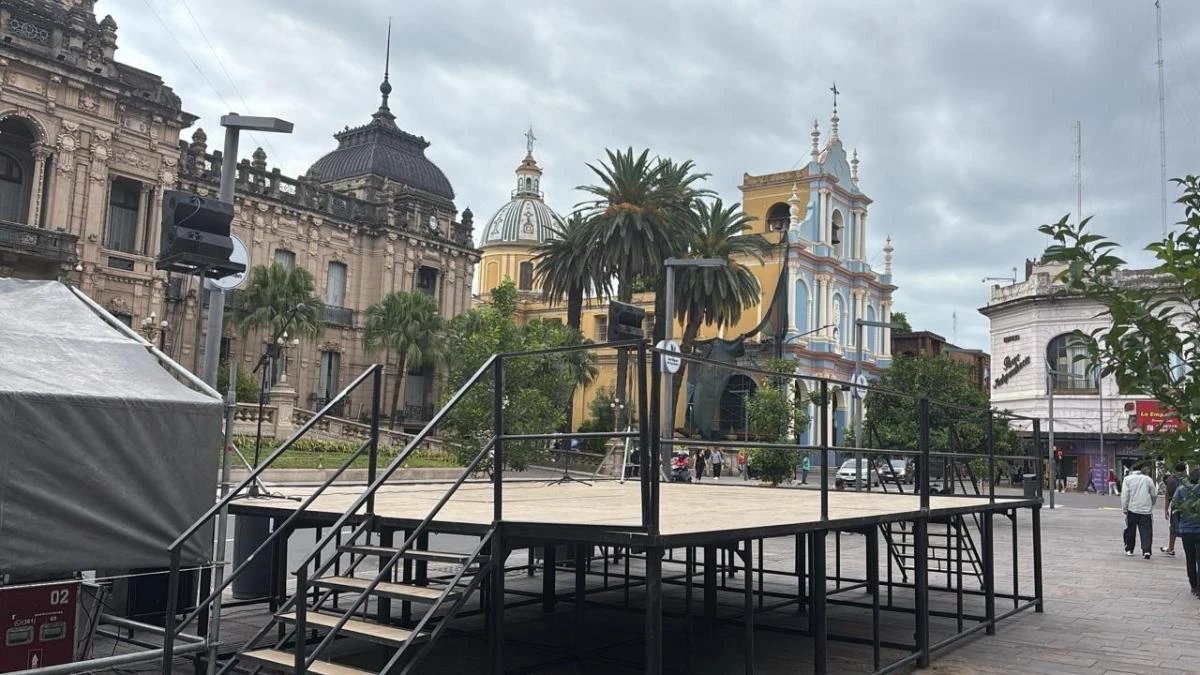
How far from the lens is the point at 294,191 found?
5272 cm

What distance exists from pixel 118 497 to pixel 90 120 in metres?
38.1

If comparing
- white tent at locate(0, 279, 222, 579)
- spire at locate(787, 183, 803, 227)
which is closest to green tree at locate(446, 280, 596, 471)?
white tent at locate(0, 279, 222, 579)

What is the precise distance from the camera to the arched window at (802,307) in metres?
64.2

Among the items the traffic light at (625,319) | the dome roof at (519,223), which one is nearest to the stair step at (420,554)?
the traffic light at (625,319)

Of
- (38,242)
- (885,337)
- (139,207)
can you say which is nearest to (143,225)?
(139,207)

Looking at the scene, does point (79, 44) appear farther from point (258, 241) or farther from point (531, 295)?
point (531, 295)

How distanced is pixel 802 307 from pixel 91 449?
60.3m

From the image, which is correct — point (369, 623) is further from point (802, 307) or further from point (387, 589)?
point (802, 307)

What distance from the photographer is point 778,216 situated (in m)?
68.8

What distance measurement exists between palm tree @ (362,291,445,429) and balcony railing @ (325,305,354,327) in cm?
167

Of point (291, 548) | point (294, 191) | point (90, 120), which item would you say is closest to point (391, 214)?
point (294, 191)

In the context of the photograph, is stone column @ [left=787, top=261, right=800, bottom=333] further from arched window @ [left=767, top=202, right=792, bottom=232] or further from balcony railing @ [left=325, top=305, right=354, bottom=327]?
balcony railing @ [left=325, top=305, right=354, bottom=327]

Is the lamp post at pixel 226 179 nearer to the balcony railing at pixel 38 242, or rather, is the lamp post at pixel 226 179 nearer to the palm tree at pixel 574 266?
the palm tree at pixel 574 266

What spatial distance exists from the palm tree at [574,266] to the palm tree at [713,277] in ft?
14.1
